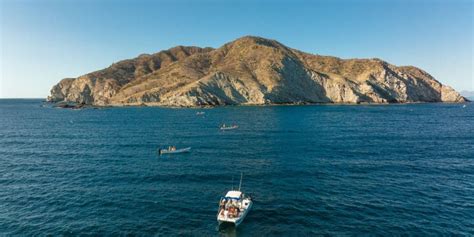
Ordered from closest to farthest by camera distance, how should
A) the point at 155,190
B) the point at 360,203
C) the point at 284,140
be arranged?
the point at 360,203 → the point at 155,190 → the point at 284,140

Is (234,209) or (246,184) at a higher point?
(234,209)

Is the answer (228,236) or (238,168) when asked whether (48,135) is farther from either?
(228,236)

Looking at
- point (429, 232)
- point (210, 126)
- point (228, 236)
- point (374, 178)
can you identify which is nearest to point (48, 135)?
point (210, 126)

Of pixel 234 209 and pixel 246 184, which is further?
pixel 246 184

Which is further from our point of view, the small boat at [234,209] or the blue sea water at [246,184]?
the blue sea water at [246,184]

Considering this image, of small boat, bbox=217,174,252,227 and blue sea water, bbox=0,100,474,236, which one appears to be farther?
blue sea water, bbox=0,100,474,236
